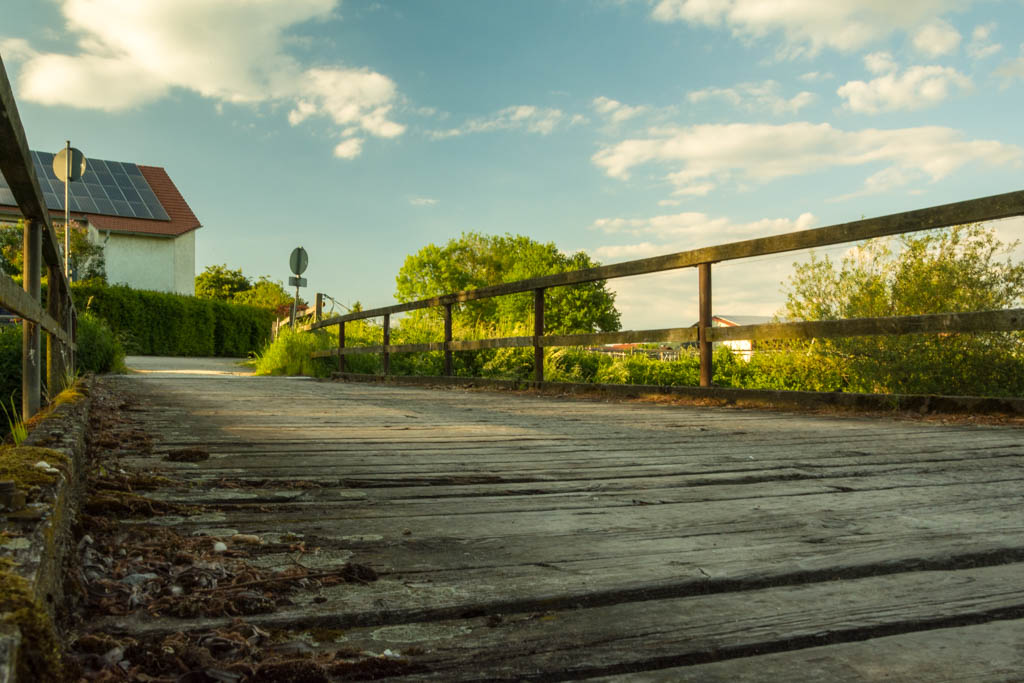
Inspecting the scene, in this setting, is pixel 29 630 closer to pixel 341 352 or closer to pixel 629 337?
pixel 629 337

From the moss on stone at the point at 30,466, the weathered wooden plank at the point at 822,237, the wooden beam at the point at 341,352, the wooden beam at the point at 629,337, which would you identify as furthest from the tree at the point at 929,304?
the wooden beam at the point at 341,352

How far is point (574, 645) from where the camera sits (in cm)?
83

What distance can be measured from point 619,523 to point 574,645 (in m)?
0.59

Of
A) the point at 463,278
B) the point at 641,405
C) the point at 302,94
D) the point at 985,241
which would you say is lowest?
the point at 641,405

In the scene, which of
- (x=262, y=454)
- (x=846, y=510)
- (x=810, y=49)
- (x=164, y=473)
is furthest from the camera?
(x=810, y=49)

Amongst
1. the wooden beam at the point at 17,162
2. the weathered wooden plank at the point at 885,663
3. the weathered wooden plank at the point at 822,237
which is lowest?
the weathered wooden plank at the point at 885,663

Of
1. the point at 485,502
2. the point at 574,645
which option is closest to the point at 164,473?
the point at 485,502

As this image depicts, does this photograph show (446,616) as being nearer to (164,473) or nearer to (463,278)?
(164,473)

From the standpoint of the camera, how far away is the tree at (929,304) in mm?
3946

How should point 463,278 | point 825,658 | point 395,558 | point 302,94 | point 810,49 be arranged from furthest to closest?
point 463,278 < point 302,94 < point 810,49 < point 395,558 < point 825,658

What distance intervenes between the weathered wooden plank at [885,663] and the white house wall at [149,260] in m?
30.1

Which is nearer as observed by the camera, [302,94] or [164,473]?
[164,473]

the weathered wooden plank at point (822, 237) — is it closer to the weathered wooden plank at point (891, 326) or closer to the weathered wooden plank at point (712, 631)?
the weathered wooden plank at point (891, 326)

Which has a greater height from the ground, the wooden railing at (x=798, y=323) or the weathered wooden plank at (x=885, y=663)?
the wooden railing at (x=798, y=323)
